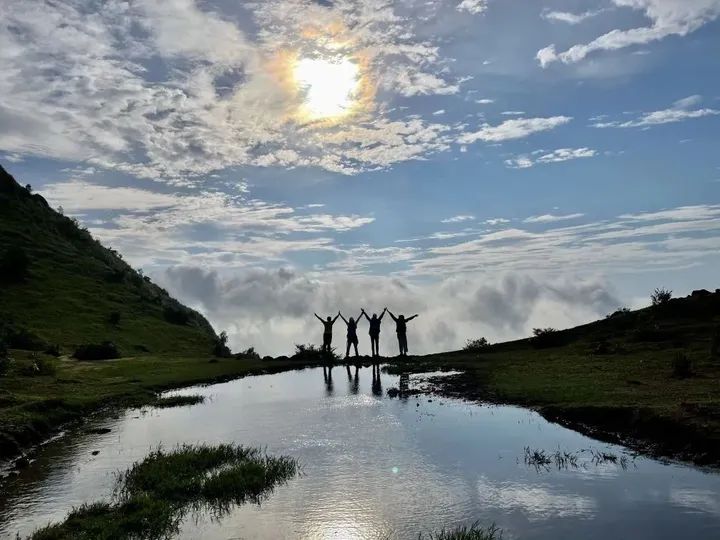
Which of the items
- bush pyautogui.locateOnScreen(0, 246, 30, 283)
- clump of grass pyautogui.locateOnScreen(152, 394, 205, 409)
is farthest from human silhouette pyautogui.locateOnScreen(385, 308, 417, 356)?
bush pyautogui.locateOnScreen(0, 246, 30, 283)

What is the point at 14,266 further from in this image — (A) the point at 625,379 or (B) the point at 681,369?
(B) the point at 681,369

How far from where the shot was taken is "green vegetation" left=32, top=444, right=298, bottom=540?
610 inches

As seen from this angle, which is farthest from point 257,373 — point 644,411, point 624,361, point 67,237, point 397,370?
point 67,237

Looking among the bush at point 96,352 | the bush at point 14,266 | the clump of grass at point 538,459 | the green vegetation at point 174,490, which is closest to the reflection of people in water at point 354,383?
the green vegetation at point 174,490

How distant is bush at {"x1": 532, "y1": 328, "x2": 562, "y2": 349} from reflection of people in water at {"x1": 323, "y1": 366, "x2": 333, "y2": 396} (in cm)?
2144

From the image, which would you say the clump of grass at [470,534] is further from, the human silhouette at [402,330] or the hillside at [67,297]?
the hillside at [67,297]

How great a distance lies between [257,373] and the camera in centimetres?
5825

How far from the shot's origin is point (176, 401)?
129 feet

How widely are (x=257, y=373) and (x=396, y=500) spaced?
139ft

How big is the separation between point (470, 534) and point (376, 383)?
31754mm

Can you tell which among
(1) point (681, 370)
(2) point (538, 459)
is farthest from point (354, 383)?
(2) point (538, 459)

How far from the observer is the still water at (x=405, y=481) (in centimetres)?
1552

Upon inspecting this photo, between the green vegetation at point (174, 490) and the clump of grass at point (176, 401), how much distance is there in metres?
14.2

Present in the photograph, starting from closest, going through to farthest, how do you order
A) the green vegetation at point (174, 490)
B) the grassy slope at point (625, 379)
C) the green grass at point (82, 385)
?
1. the green vegetation at point (174, 490)
2. the grassy slope at point (625, 379)
3. the green grass at point (82, 385)
